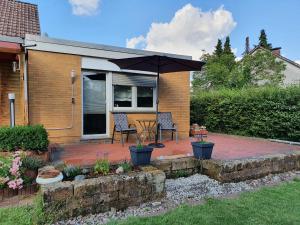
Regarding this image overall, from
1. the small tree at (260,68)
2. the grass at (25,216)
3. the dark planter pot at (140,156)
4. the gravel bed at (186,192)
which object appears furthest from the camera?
the small tree at (260,68)

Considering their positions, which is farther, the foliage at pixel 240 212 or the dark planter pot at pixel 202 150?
the dark planter pot at pixel 202 150

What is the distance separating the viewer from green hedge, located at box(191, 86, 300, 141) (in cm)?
877

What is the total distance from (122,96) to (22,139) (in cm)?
390

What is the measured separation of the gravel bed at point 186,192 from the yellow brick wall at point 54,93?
4013 millimetres

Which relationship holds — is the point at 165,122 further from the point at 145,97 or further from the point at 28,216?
the point at 28,216

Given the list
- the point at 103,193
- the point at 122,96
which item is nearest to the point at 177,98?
the point at 122,96

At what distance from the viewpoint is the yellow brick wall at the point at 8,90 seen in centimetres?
718

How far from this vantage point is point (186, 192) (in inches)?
169

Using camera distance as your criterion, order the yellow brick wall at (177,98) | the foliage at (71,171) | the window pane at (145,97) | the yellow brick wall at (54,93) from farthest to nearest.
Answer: the yellow brick wall at (177,98), the window pane at (145,97), the yellow brick wall at (54,93), the foliage at (71,171)

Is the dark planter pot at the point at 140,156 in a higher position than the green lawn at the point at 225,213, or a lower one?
higher

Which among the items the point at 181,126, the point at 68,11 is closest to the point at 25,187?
the point at 181,126

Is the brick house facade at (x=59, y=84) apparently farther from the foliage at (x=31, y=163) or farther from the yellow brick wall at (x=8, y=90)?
the foliage at (x=31, y=163)

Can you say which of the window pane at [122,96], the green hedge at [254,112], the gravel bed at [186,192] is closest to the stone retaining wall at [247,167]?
the gravel bed at [186,192]

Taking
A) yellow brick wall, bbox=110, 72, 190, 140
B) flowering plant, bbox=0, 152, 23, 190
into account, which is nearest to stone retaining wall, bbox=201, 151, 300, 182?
flowering plant, bbox=0, 152, 23, 190
